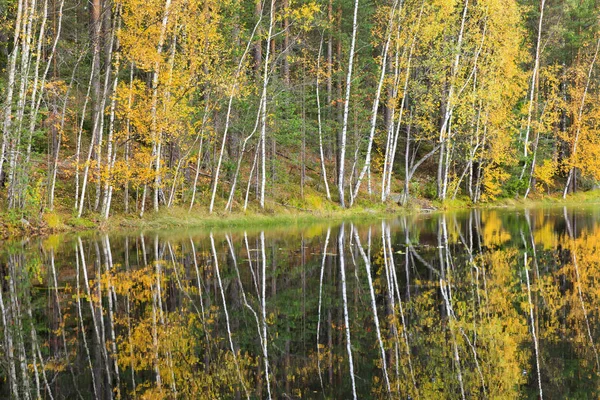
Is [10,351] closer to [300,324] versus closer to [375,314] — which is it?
[300,324]

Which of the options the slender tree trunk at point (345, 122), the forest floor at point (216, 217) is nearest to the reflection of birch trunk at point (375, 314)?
the forest floor at point (216, 217)

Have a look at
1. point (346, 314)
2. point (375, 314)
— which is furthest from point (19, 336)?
point (375, 314)

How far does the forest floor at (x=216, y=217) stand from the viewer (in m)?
19.2

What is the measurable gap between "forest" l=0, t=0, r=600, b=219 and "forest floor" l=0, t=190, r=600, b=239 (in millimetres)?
356

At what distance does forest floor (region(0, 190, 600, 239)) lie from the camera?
19234 millimetres

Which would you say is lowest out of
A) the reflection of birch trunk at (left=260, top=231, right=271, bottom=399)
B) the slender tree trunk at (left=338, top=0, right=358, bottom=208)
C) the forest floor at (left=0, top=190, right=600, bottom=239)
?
the forest floor at (left=0, top=190, right=600, bottom=239)

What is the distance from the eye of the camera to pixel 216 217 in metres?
24.2

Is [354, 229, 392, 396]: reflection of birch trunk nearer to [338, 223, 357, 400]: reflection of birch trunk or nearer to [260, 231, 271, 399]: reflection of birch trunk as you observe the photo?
[338, 223, 357, 400]: reflection of birch trunk

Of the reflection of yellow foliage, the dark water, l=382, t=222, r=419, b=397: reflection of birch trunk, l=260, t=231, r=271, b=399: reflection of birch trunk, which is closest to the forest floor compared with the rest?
the dark water

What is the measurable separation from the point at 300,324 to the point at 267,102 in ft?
63.4

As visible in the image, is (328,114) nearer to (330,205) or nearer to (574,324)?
(330,205)

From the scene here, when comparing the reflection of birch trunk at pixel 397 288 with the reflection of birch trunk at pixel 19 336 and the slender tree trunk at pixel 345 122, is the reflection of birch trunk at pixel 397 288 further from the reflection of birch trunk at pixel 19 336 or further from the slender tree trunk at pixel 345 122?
the slender tree trunk at pixel 345 122

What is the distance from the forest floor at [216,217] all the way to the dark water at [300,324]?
16.3 feet

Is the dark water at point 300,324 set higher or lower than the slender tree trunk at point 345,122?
lower
